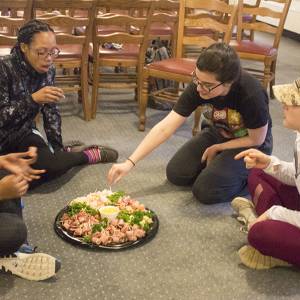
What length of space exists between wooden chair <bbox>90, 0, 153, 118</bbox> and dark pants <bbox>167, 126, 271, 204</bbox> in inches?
42.9

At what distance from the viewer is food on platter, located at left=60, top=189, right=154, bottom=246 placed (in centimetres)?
197

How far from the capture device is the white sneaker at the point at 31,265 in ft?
5.69

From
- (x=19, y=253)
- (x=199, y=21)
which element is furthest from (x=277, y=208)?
(x=199, y=21)

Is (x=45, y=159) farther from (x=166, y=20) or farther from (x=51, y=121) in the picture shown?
(x=166, y=20)

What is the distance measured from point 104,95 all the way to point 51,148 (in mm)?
1603

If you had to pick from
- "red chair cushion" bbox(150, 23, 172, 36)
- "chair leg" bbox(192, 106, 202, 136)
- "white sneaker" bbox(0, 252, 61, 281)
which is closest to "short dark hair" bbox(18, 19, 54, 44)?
"white sneaker" bbox(0, 252, 61, 281)

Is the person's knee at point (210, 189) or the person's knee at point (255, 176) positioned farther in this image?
the person's knee at point (210, 189)

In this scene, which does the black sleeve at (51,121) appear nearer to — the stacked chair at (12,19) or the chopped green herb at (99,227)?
the stacked chair at (12,19)

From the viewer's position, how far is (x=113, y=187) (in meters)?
2.52

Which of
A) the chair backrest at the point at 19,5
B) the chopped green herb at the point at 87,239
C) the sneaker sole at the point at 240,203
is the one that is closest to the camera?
the chopped green herb at the point at 87,239

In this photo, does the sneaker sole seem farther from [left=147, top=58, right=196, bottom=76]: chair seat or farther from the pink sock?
[left=147, top=58, right=196, bottom=76]: chair seat

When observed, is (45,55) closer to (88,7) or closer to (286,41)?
(88,7)

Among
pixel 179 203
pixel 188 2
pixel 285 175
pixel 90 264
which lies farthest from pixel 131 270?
pixel 188 2

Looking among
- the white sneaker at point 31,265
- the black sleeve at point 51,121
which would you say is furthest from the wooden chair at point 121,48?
the white sneaker at point 31,265
